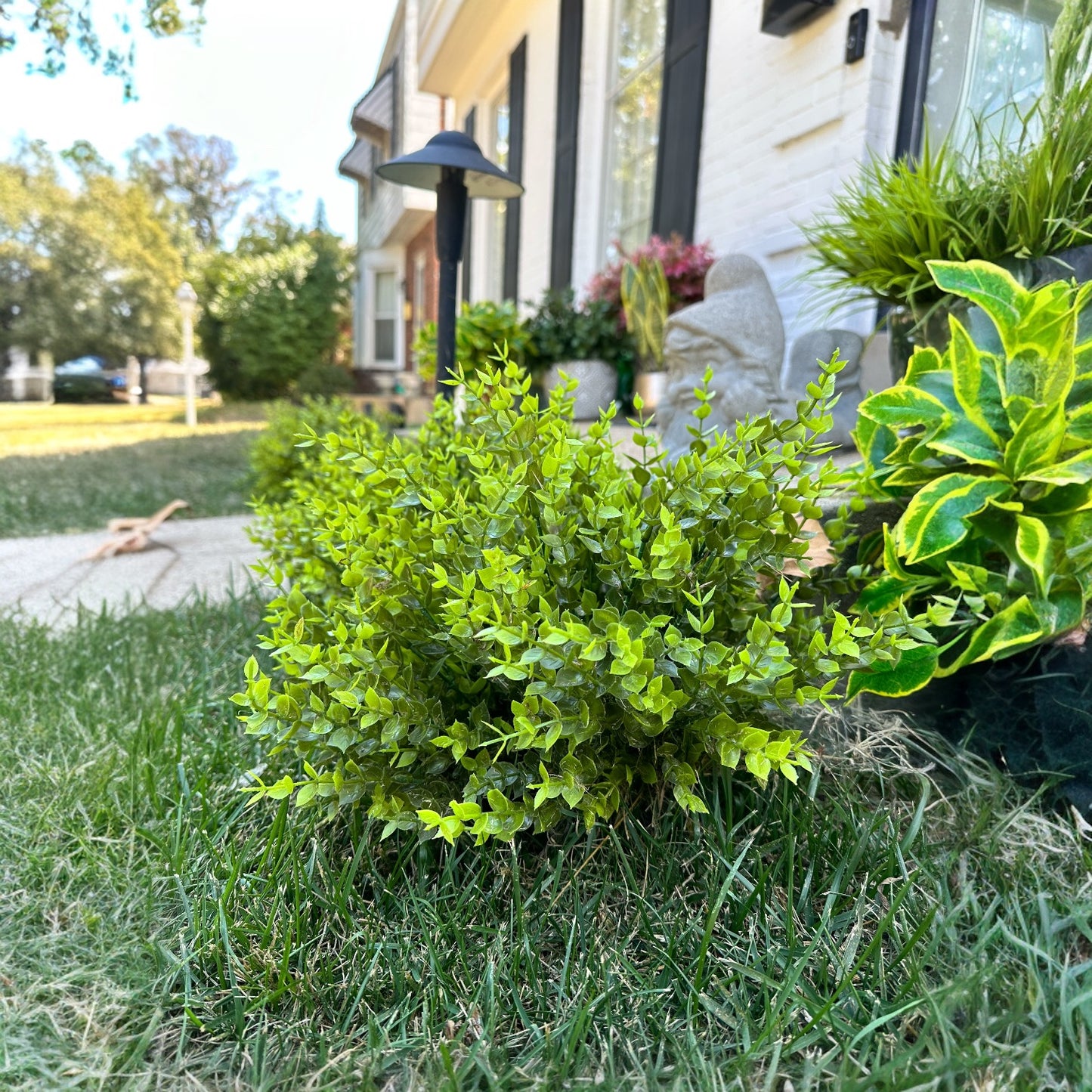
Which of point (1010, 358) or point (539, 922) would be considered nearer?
point (539, 922)

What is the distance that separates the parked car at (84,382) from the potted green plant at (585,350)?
1566 centimetres

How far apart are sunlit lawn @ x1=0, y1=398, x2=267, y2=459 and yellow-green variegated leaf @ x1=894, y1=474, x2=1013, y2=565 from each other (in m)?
8.73

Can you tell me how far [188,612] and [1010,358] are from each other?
2.47 m

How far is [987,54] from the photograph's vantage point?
2535mm

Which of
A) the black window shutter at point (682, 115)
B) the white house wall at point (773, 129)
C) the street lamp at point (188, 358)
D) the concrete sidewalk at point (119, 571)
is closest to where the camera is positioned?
the white house wall at point (773, 129)

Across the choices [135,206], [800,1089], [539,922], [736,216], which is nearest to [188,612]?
[539,922]

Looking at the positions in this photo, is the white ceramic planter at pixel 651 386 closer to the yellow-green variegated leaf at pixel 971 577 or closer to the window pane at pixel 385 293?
the yellow-green variegated leaf at pixel 971 577

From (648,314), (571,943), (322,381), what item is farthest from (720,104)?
(322,381)

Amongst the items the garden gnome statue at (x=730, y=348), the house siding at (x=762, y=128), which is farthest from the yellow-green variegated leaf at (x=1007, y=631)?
the garden gnome statue at (x=730, y=348)

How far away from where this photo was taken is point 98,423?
11.8 m

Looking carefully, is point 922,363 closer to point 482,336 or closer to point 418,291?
point 482,336

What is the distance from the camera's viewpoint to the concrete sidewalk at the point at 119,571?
3.02m

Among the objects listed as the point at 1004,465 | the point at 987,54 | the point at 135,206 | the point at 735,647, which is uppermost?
the point at 135,206

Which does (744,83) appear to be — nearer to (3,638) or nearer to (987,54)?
(987,54)
